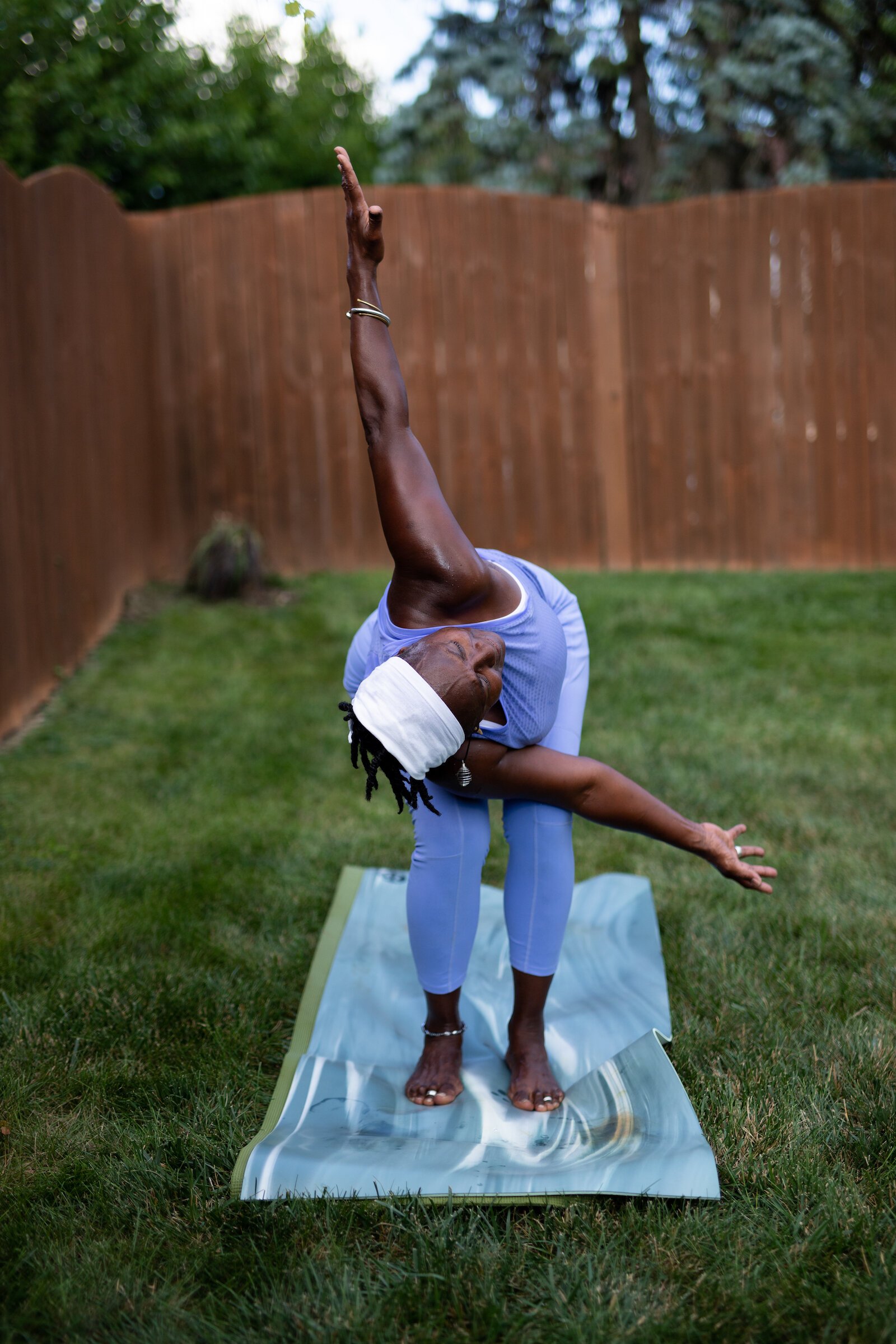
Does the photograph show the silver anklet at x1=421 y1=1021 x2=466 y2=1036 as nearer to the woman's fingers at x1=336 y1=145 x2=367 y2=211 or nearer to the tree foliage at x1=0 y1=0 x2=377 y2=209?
the woman's fingers at x1=336 y1=145 x2=367 y2=211

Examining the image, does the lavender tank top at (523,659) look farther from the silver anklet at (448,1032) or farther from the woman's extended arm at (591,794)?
A: the silver anklet at (448,1032)

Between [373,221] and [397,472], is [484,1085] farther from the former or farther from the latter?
[373,221]

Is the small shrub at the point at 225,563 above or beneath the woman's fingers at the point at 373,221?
beneath

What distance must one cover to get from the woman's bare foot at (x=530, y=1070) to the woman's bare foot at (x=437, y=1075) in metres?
0.10

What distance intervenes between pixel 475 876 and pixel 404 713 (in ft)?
1.75

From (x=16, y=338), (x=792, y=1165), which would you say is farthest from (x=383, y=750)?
(x=16, y=338)

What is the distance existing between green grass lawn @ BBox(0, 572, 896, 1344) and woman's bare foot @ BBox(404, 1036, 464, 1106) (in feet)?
0.96

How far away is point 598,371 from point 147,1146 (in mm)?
5250

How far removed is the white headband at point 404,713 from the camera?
1568mm

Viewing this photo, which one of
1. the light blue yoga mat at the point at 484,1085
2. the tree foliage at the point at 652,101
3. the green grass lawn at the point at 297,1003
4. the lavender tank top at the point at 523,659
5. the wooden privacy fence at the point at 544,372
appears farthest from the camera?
the tree foliage at the point at 652,101

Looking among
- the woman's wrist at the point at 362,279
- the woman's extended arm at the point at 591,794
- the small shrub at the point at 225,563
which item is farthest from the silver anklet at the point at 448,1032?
the small shrub at the point at 225,563

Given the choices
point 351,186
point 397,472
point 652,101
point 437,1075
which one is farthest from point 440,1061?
point 652,101

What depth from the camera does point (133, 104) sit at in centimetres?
880

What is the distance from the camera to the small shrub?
568cm
